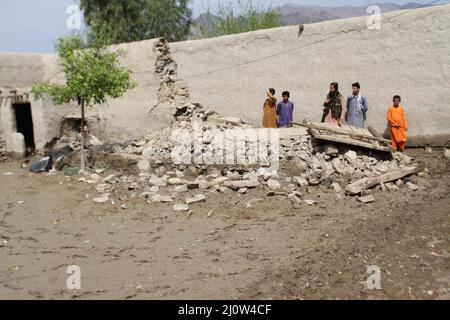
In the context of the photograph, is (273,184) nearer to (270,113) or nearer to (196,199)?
(196,199)

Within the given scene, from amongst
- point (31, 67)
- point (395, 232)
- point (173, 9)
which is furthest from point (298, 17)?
point (395, 232)

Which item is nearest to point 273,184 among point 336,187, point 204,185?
point 336,187

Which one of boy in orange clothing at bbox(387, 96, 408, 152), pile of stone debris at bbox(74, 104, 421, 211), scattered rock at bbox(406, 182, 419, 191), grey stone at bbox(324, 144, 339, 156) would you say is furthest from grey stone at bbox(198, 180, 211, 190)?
boy in orange clothing at bbox(387, 96, 408, 152)

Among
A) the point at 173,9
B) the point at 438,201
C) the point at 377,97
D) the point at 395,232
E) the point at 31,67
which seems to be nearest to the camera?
the point at 395,232

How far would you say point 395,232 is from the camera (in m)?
4.74

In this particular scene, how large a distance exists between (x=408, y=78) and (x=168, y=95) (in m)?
5.13

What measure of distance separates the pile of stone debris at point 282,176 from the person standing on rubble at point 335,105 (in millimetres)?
777

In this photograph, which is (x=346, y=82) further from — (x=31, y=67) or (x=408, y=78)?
(x=31, y=67)

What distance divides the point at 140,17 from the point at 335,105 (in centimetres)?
1429

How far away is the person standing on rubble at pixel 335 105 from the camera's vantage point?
25.0 ft

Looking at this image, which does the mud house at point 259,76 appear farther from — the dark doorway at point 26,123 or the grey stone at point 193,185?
the grey stone at point 193,185

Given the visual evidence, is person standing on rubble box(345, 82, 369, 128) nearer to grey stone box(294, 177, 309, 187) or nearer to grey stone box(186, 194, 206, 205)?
grey stone box(294, 177, 309, 187)

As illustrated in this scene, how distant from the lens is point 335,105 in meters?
7.68

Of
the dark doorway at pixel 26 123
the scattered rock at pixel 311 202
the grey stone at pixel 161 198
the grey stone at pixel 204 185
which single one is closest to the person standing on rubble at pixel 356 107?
the scattered rock at pixel 311 202
